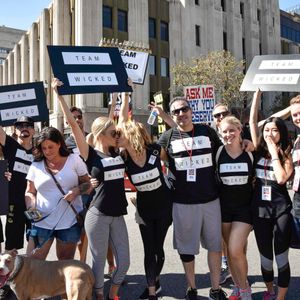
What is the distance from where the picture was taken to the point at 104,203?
13.5ft

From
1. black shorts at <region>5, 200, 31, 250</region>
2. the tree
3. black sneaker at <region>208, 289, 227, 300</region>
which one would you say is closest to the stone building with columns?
the tree

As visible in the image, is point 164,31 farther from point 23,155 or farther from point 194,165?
point 194,165

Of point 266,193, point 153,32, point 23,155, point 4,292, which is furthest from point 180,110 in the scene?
point 153,32

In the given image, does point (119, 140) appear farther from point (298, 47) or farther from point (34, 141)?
point (298, 47)

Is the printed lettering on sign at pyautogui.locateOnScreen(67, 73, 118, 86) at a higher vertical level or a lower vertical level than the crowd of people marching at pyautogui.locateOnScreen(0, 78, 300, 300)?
higher

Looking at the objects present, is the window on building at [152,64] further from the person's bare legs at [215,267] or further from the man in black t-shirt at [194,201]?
the person's bare legs at [215,267]

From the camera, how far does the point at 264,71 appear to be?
5.16m

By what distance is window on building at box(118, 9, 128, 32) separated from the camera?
32359mm

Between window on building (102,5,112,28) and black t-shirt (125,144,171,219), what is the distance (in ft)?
95.5

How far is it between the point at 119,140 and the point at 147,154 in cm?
36

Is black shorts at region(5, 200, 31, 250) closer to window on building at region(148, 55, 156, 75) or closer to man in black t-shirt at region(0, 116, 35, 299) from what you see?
man in black t-shirt at region(0, 116, 35, 299)

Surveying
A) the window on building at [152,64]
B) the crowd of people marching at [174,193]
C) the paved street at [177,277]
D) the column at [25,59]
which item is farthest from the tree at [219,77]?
the crowd of people marching at [174,193]

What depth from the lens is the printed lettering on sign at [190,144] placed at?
449 centimetres

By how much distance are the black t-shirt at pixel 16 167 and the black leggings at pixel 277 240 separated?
282 cm
